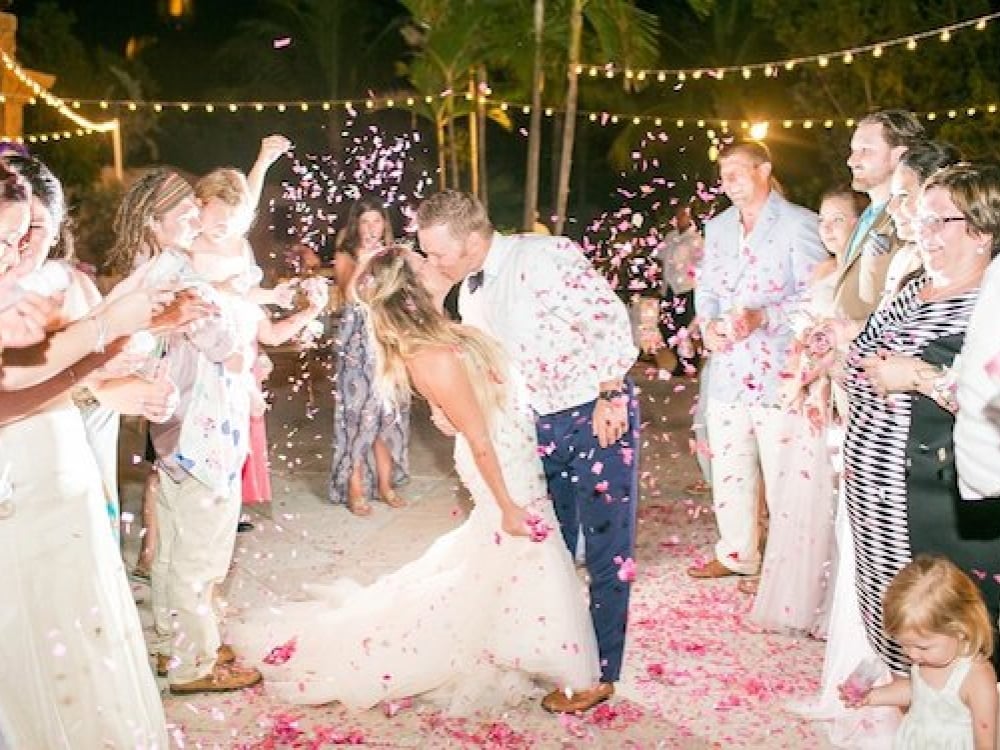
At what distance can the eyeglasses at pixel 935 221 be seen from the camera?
3.34m

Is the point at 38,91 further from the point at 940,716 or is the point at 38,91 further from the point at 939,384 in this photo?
the point at 940,716

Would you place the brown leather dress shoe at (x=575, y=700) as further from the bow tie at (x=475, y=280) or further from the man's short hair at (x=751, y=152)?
the man's short hair at (x=751, y=152)

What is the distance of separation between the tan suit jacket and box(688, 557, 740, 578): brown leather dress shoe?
1.67m

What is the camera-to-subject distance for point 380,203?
24.6ft

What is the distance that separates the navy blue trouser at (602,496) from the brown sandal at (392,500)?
9.75 ft

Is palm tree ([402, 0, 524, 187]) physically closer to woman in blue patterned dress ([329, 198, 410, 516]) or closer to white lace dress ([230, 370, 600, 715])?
woman in blue patterned dress ([329, 198, 410, 516])

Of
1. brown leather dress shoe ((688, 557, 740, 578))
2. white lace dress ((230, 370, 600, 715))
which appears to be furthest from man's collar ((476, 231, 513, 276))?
brown leather dress shoe ((688, 557, 740, 578))


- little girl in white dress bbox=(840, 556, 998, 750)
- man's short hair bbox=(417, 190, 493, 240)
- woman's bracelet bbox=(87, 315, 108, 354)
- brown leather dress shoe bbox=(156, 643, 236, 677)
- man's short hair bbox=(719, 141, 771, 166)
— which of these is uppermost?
man's short hair bbox=(719, 141, 771, 166)

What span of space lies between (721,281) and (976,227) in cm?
257

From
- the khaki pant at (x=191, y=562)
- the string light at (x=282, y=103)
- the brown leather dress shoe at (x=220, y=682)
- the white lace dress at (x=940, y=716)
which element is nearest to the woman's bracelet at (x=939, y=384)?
the white lace dress at (x=940, y=716)

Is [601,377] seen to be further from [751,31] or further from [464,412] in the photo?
[751,31]

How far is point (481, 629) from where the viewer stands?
4527mm

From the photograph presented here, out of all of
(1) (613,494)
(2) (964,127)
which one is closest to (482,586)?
(1) (613,494)

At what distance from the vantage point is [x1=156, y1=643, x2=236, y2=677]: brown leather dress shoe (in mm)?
4840
